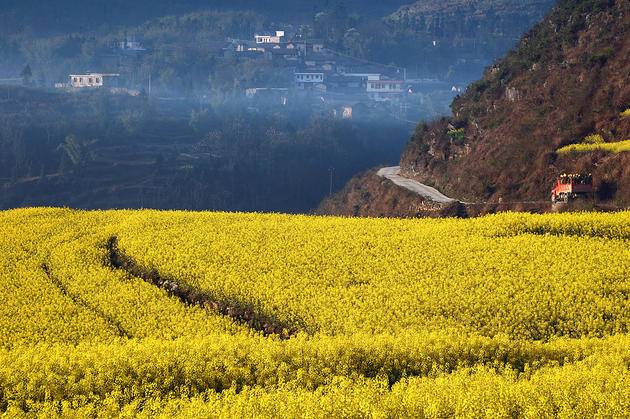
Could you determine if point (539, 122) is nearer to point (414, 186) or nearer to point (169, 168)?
point (414, 186)

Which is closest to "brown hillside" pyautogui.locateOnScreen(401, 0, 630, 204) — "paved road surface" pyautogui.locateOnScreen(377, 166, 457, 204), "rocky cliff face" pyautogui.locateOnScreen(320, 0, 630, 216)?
"rocky cliff face" pyautogui.locateOnScreen(320, 0, 630, 216)

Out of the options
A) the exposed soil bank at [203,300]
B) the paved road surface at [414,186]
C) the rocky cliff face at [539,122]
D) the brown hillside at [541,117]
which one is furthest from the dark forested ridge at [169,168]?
the exposed soil bank at [203,300]

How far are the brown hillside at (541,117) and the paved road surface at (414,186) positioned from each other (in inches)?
65.7

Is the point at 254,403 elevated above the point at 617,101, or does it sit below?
below

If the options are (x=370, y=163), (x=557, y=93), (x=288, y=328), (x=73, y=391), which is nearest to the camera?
(x=73, y=391)

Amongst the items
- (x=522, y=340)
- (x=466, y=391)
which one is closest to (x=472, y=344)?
(x=522, y=340)

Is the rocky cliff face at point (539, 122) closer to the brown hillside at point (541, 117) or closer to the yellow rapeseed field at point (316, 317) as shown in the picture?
the brown hillside at point (541, 117)

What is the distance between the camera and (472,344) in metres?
25.4

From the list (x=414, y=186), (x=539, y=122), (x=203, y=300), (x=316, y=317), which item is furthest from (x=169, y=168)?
(x=316, y=317)

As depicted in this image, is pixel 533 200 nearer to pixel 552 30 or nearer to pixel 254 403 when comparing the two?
pixel 552 30

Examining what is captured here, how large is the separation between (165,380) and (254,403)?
16.5 feet

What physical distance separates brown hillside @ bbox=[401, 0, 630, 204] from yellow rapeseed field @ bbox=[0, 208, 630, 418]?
25123mm

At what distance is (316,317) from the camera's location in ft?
97.0

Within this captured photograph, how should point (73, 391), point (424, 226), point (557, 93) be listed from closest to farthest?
1. point (73, 391)
2. point (424, 226)
3. point (557, 93)
